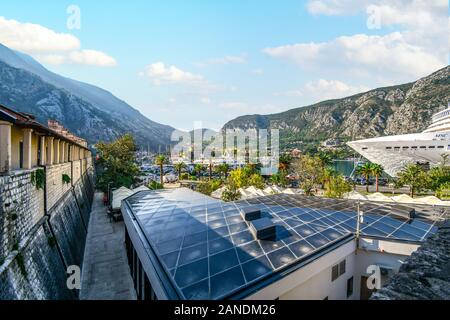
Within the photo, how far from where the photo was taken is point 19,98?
379ft

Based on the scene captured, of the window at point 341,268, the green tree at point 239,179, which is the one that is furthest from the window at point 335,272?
the green tree at point 239,179

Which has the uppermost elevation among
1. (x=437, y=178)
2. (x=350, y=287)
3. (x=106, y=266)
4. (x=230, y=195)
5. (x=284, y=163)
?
(x=284, y=163)

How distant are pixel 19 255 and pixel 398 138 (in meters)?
70.1

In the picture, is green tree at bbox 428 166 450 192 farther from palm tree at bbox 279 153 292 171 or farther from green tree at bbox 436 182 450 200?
palm tree at bbox 279 153 292 171

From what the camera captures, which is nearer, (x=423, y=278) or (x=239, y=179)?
(x=423, y=278)

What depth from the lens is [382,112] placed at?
5851 inches

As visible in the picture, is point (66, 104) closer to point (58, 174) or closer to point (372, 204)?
point (58, 174)

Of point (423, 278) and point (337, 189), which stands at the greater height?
point (423, 278)

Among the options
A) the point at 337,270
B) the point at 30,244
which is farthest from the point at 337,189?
the point at 30,244

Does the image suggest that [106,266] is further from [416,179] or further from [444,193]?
[416,179]

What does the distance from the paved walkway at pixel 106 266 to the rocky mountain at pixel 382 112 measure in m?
141

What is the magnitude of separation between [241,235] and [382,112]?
17017 centimetres

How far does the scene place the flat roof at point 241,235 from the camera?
781 centimetres

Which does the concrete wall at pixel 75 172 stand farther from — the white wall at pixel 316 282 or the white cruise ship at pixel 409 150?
the white cruise ship at pixel 409 150
